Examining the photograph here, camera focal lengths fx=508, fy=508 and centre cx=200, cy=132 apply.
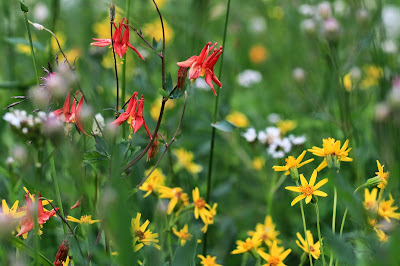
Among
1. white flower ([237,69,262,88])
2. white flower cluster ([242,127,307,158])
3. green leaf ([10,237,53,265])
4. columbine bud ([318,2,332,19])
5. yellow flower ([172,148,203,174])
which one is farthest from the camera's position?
white flower ([237,69,262,88])

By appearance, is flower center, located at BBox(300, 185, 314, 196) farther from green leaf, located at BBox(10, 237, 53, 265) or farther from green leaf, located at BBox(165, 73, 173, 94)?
green leaf, located at BBox(10, 237, 53, 265)

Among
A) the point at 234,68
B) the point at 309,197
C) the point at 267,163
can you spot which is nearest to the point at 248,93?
the point at 234,68

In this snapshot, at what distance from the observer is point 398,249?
57 cm

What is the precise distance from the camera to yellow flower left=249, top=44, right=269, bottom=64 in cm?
312

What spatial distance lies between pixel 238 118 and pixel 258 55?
1.09 meters

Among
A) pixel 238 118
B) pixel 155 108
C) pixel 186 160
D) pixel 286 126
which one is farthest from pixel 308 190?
pixel 238 118

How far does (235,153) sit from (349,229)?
0.60 meters

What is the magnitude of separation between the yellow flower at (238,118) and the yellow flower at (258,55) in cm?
97

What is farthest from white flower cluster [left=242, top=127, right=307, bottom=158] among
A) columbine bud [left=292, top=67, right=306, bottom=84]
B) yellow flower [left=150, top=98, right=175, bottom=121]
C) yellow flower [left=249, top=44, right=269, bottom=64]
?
yellow flower [left=249, top=44, right=269, bottom=64]

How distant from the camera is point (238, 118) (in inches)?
85.1

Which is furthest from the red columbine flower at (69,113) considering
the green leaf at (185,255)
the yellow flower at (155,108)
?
the yellow flower at (155,108)

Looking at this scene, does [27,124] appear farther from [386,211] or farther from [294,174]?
[386,211]

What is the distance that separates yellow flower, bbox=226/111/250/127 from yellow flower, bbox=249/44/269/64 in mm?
969

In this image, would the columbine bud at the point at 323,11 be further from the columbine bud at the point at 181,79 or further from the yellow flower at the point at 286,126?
the columbine bud at the point at 181,79
